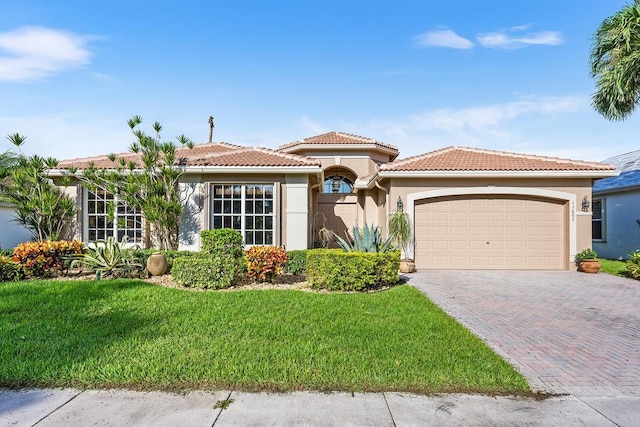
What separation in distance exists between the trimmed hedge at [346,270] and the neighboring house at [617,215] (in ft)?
43.5

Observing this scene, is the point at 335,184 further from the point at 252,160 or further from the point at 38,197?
the point at 38,197

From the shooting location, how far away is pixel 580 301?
302 inches

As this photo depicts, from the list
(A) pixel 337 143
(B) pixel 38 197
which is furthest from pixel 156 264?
(A) pixel 337 143

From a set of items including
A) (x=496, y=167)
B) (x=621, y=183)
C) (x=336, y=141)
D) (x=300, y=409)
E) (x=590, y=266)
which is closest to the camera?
(x=300, y=409)

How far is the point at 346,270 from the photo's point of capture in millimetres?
8180

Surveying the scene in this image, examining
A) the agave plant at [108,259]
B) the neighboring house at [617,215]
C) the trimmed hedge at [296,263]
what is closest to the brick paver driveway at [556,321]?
the trimmed hedge at [296,263]

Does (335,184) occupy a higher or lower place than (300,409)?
higher

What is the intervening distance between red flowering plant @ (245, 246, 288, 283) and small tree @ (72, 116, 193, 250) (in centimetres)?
368

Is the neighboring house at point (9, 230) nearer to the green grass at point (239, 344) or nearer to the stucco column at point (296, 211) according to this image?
the green grass at point (239, 344)

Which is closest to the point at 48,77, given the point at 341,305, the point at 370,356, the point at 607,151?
the point at 341,305

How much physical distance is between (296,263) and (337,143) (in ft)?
30.6

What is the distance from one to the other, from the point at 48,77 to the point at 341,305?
10847 mm

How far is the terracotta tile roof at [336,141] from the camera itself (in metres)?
17.8

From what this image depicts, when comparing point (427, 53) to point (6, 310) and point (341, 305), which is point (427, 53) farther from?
point (6, 310)
